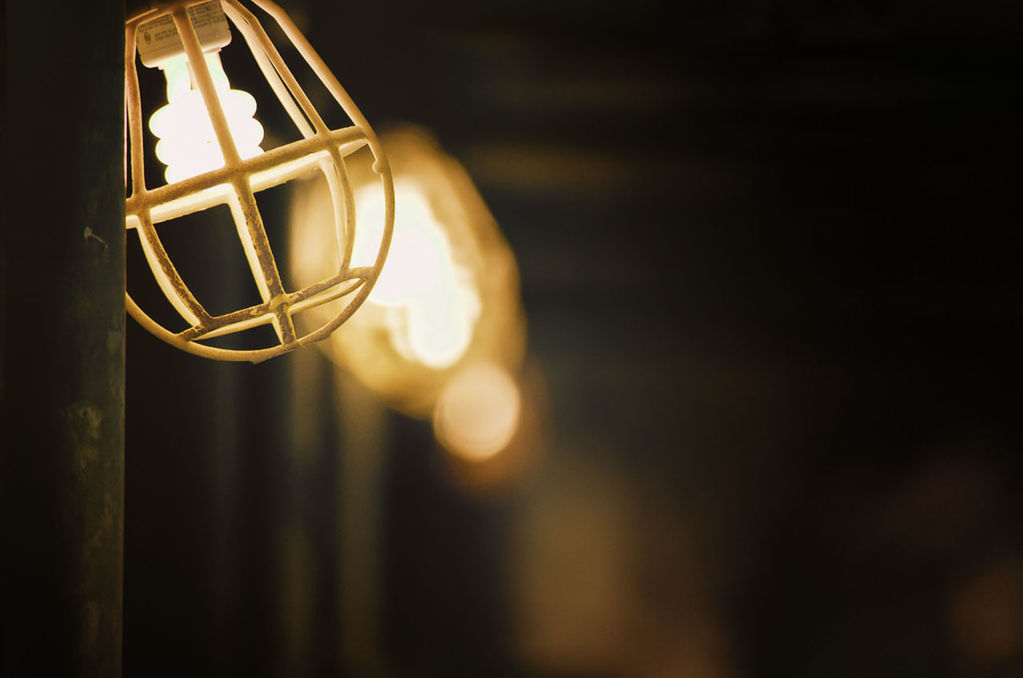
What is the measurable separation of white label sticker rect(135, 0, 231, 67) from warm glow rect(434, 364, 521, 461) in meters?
1.16

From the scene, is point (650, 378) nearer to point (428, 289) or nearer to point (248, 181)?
point (428, 289)

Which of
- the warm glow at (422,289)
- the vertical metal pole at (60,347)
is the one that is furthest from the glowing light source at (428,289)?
the vertical metal pole at (60,347)

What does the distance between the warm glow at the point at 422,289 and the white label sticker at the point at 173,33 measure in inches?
36.6

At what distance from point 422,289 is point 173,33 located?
1.05 meters

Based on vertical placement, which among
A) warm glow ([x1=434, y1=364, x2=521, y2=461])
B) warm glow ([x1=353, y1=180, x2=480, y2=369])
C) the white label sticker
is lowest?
warm glow ([x1=434, y1=364, x2=521, y2=461])

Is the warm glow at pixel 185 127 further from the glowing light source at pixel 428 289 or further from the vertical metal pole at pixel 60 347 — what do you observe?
the glowing light source at pixel 428 289

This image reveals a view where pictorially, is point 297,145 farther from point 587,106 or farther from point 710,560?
point 710,560

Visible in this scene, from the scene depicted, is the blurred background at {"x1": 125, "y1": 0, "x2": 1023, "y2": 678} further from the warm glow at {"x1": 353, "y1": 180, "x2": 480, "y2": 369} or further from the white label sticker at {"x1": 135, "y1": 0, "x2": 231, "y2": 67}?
the white label sticker at {"x1": 135, "y1": 0, "x2": 231, "y2": 67}

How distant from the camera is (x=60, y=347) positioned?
0.59m

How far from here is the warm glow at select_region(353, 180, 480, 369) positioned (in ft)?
5.77

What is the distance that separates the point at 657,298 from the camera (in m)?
1.79

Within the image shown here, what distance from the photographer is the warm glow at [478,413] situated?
70.5 inches

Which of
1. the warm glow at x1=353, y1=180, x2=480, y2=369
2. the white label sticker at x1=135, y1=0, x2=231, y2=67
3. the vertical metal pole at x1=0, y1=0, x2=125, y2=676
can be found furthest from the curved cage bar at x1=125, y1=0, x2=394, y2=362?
the warm glow at x1=353, y1=180, x2=480, y2=369

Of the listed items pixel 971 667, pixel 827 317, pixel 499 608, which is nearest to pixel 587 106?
pixel 827 317
